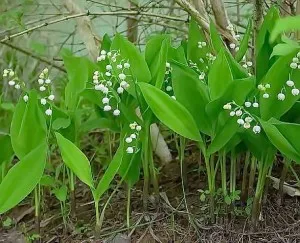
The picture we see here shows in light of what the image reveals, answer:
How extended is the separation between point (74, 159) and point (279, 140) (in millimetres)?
409

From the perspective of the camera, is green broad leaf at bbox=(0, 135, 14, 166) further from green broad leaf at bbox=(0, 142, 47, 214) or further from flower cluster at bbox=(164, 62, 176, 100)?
flower cluster at bbox=(164, 62, 176, 100)

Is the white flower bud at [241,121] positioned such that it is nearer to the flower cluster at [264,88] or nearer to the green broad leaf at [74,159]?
the flower cluster at [264,88]

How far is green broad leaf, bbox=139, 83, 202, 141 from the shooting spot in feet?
4.01

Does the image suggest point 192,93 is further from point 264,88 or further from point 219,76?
point 264,88

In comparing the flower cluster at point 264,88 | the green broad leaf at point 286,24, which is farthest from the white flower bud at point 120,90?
the green broad leaf at point 286,24

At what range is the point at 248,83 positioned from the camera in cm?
119

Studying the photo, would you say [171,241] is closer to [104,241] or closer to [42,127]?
[104,241]

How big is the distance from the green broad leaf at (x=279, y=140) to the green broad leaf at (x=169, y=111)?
0.54 ft

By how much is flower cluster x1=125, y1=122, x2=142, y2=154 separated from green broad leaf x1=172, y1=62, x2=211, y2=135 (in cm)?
11

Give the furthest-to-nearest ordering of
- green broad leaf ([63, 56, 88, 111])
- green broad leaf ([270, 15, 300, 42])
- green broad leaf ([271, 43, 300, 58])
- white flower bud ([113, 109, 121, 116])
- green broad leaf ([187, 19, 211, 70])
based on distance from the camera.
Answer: green broad leaf ([187, 19, 211, 70])
green broad leaf ([63, 56, 88, 111])
white flower bud ([113, 109, 121, 116])
green broad leaf ([271, 43, 300, 58])
green broad leaf ([270, 15, 300, 42])

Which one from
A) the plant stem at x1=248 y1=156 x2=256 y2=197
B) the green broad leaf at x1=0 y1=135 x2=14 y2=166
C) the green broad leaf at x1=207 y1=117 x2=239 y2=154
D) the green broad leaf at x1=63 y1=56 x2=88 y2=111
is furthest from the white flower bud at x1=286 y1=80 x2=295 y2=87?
the green broad leaf at x1=0 y1=135 x2=14 y2=166

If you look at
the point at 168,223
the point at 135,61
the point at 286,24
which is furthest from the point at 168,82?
the point at 286,24

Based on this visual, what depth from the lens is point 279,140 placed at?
1.17m

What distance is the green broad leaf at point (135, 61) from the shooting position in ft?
4.41
